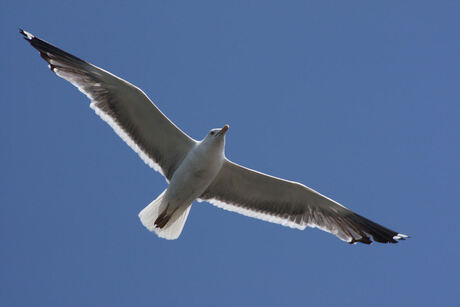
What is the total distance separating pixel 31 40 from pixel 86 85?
824mm

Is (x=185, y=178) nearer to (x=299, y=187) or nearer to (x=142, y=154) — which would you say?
(x=142, y=154)

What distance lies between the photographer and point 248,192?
9.42m

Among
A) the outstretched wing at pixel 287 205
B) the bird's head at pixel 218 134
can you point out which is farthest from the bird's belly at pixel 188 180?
the outstretched wing at pixel 287 205

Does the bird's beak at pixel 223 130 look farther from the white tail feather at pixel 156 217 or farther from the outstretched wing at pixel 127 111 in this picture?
the white tail feather at pixel 156 217

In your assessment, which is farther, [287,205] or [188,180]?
[287,205]

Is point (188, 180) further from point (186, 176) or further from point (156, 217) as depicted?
point (156, 217)

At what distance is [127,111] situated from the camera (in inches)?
352

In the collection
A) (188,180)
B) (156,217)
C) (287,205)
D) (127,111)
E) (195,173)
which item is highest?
(287,205)

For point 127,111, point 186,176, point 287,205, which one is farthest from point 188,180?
point 287,205

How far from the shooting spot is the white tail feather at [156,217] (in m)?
8.91

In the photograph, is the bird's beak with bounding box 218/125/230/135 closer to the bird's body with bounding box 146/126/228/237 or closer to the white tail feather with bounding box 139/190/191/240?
the bird's body with bounding box 146/126/228/237

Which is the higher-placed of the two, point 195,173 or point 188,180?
point 195,173

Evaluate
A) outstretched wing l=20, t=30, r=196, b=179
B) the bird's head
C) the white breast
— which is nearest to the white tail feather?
the white breast

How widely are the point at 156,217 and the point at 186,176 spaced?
701mm
